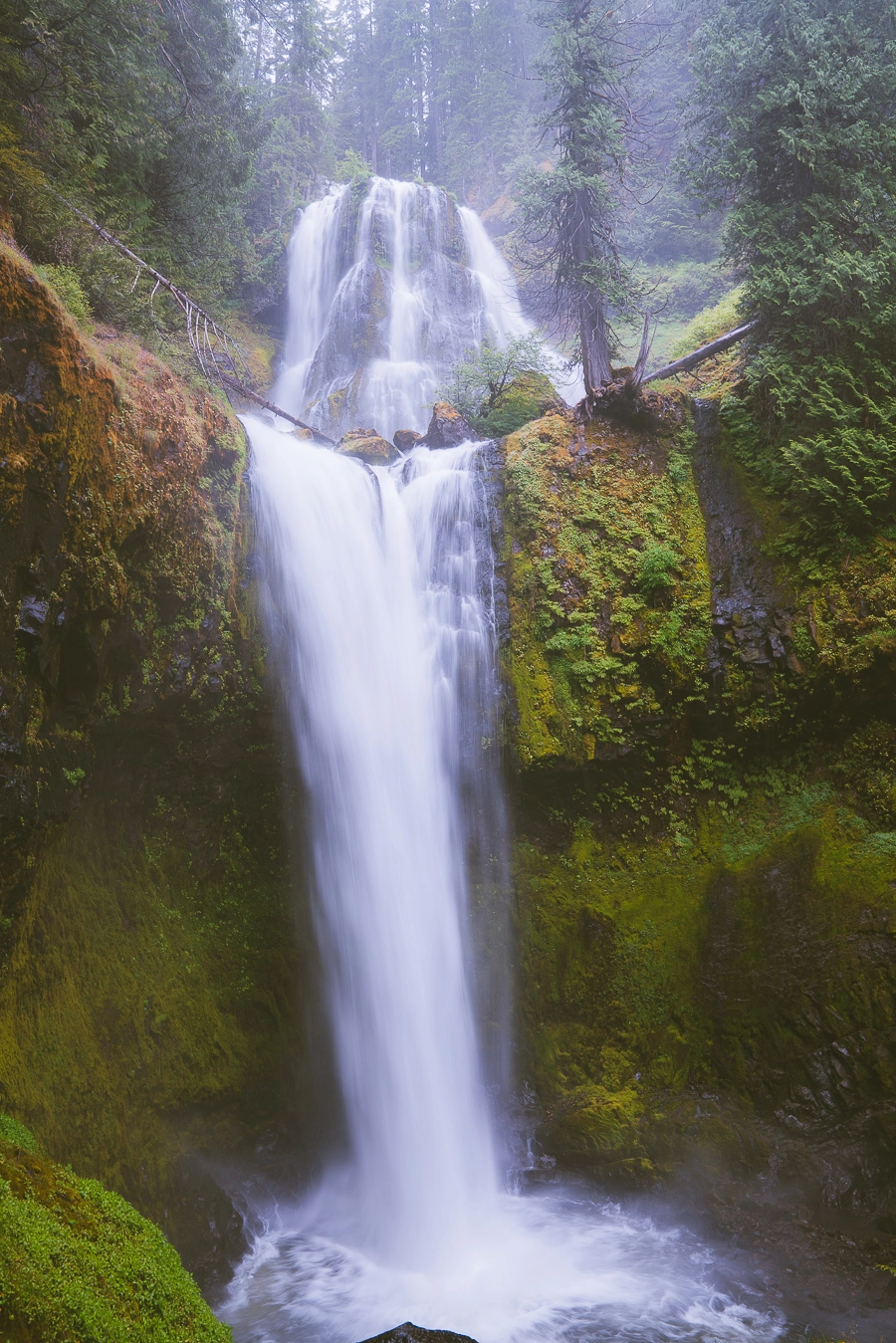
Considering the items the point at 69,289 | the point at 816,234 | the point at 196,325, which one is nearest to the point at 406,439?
the point at 196,325

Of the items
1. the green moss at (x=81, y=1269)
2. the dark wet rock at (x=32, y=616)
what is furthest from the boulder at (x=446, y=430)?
the green moss at (x=81, y=1269)

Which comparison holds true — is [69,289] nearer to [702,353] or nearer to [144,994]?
[144,994]

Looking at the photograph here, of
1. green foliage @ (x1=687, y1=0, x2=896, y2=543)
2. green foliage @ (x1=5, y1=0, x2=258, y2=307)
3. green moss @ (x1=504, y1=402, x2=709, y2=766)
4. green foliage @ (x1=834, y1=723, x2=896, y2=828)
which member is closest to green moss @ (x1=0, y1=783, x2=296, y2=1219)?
green moss @ (x1=504, y1=402, x2=709, y2=766)

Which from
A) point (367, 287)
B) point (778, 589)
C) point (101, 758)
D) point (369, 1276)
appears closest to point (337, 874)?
point (101, 758)

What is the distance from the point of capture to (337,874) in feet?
25.7

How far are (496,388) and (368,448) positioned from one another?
2492 mm

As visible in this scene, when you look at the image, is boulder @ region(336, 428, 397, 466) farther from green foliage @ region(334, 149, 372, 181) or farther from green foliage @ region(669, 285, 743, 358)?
green foliage @ region(334, 149, 372, 181)

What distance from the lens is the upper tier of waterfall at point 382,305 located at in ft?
57.4

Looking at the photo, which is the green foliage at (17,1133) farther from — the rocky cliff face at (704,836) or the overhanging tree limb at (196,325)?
the overhanging tree limb at (196,325)

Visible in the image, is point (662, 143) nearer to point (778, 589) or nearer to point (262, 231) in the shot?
point (262, 231)

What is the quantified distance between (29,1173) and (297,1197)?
16.2 ft

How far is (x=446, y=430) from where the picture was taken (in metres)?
11.4

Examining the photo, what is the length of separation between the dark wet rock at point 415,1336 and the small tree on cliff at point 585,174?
10936 mm

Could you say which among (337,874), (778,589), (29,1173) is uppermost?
(778,589)
